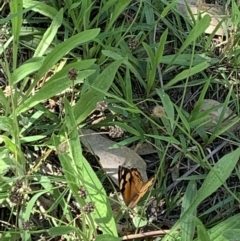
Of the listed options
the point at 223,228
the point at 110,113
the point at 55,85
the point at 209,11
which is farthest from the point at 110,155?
the point at 209,11

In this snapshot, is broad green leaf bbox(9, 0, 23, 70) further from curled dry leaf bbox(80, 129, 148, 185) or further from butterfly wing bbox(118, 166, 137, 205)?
butterfly wing bbox(118, 166, 137, 205)

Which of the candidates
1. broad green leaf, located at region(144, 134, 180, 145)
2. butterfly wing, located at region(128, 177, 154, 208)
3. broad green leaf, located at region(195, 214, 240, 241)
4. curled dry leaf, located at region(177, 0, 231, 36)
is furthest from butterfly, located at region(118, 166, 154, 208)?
curled dry leaf, located at region(177, 0, 231, 36)

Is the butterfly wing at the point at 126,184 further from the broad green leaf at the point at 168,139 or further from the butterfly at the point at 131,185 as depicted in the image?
the broad green leaf at the point at 168,139

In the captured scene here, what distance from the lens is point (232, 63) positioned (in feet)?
6.63

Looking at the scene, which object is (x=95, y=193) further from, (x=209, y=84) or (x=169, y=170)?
(x=209, y=84)

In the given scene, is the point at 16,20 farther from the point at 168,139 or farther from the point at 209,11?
the point at 209,11

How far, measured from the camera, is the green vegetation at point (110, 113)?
1695 mm

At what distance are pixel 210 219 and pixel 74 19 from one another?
2.52ft

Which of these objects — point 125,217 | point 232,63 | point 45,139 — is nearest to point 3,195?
point 45,139

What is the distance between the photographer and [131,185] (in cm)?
174

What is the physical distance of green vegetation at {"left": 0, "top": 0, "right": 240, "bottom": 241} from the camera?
1695mm

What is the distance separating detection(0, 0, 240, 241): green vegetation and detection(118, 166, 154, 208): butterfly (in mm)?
72

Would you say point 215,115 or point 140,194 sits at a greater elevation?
point 215,115

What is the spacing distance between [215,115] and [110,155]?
1.21ft
